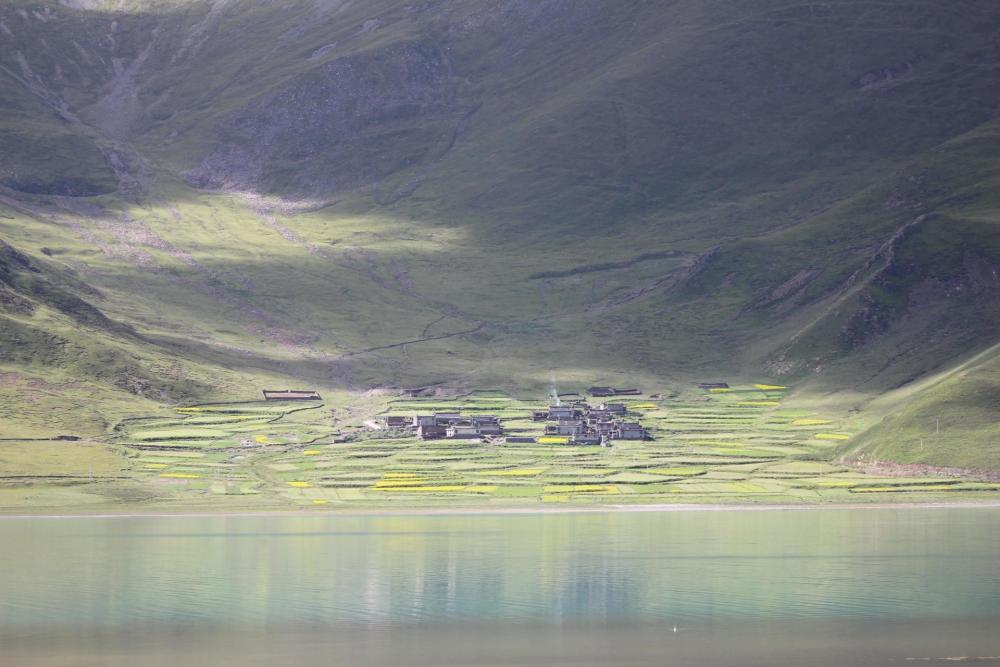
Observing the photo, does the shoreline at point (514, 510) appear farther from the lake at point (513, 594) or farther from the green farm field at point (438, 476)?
the lake at point (513, 594)

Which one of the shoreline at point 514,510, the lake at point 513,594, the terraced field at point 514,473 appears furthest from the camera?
the terraced field at point 514,473

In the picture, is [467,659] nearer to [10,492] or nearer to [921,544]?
[921,544]

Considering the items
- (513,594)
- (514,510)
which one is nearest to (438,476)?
(514,510)

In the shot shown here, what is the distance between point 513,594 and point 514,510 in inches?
2448

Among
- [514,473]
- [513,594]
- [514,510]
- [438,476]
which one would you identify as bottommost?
[513,594]

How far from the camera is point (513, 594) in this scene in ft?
287

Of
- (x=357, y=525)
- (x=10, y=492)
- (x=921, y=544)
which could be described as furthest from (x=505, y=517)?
(x=10, y=492)

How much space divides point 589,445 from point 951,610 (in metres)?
118

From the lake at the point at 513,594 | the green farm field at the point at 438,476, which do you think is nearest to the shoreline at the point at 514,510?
the green farm field at the point at 438,476

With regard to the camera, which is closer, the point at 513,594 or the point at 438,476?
the point at 513,594

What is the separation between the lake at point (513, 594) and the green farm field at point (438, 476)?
21.9 meters

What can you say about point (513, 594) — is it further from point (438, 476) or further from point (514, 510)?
point (438, 476)

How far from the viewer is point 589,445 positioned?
646ft

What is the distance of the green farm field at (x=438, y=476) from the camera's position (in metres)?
156
